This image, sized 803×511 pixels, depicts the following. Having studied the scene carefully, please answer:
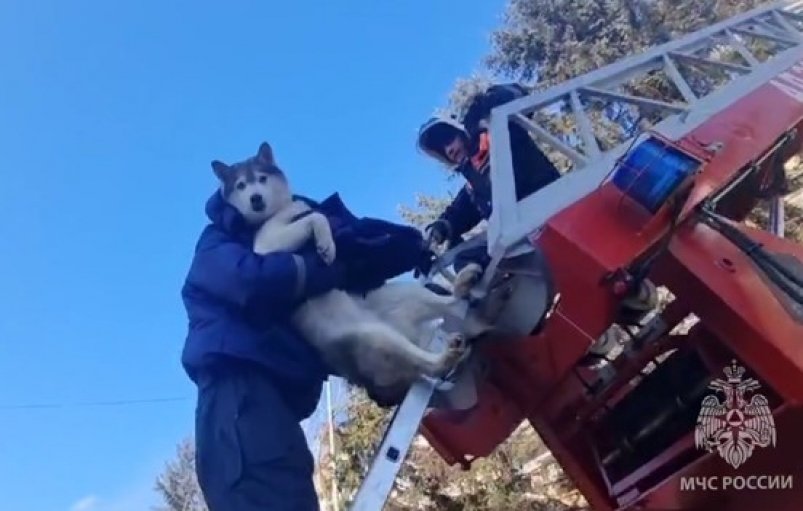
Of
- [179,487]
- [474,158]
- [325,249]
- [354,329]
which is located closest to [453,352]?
[354,329]

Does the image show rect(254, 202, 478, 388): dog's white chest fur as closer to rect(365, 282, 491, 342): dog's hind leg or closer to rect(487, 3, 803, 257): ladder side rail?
rect(365, 282, 491, 342): dog's hind leg

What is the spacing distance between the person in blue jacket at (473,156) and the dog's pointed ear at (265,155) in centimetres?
53

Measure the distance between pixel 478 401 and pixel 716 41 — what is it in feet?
5.48

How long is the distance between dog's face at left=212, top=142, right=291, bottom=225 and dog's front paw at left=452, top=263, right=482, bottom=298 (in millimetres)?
587

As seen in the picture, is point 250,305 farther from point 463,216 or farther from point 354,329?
point 463,216

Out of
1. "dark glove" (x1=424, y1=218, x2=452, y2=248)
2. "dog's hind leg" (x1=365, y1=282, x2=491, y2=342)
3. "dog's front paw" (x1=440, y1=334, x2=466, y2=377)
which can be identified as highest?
"dark glove" (x1=424, y1=218, x2=452, y2=248)

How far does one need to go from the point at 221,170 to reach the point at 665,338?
141 cm

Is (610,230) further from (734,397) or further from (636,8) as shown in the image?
(636,8)

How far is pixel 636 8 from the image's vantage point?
13312 mm

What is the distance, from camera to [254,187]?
9.52ft

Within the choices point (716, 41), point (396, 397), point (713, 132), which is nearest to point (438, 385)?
point (396, 397)

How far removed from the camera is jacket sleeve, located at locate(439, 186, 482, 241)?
3455 millimetres

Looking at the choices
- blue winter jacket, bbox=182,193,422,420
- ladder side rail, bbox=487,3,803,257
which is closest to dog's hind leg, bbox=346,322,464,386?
blue winter jacket, bbox=182,193,422,420

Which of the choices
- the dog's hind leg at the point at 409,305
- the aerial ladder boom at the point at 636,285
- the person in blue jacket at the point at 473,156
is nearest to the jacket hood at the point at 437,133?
the person in blue jacket at the point at 473,156
